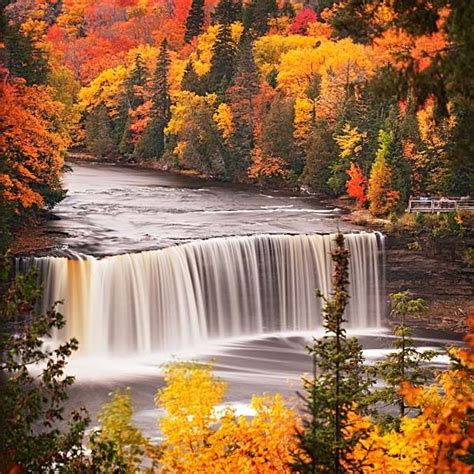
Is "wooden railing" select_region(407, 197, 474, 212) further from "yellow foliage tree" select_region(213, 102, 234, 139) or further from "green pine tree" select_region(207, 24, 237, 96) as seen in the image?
"green pine tree" select_region(207, 24, 237, 96)

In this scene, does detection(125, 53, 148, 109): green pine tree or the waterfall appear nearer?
the waterfall

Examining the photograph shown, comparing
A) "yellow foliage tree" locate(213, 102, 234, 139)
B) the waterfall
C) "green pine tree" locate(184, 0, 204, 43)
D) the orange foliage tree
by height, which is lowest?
the waterfall

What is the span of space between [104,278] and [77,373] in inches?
163

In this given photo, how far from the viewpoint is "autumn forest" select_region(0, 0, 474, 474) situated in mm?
9227

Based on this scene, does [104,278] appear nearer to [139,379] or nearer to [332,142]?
[139,379]

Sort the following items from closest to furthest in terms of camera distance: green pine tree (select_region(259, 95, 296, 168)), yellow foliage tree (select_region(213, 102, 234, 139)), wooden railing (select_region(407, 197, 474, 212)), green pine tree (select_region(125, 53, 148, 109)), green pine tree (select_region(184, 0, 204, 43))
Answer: wooden railing (select_region(407, 197, 474, 212))
green pine tree (select_region(259, 95, 296, 168))
yellow foliage tree (select_region(213, 102, 234, 139))
green pine tree (select_region(125, 53, 148, 109))
green pine tree (select_region(184, 0, 204, 43))

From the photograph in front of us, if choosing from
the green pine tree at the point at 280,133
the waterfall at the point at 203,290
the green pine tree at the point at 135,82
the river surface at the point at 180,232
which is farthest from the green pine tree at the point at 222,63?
the waterfall at the point at 203,290

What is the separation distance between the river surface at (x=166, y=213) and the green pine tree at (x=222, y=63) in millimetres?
10500

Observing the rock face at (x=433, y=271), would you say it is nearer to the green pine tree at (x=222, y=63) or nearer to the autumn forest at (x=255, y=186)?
the autumn forest at (x=255, y=186)

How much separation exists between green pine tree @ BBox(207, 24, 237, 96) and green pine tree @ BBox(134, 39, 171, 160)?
445cm

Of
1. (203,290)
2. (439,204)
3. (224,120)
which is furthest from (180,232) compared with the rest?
(224,120)

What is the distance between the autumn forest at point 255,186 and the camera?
30.3 ft

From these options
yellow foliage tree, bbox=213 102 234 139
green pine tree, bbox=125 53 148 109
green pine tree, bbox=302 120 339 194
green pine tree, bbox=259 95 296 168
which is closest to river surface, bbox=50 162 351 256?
green pine tree, bbox=302 120 339 194

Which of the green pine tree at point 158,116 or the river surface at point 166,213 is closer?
the river surface at point 166,213
